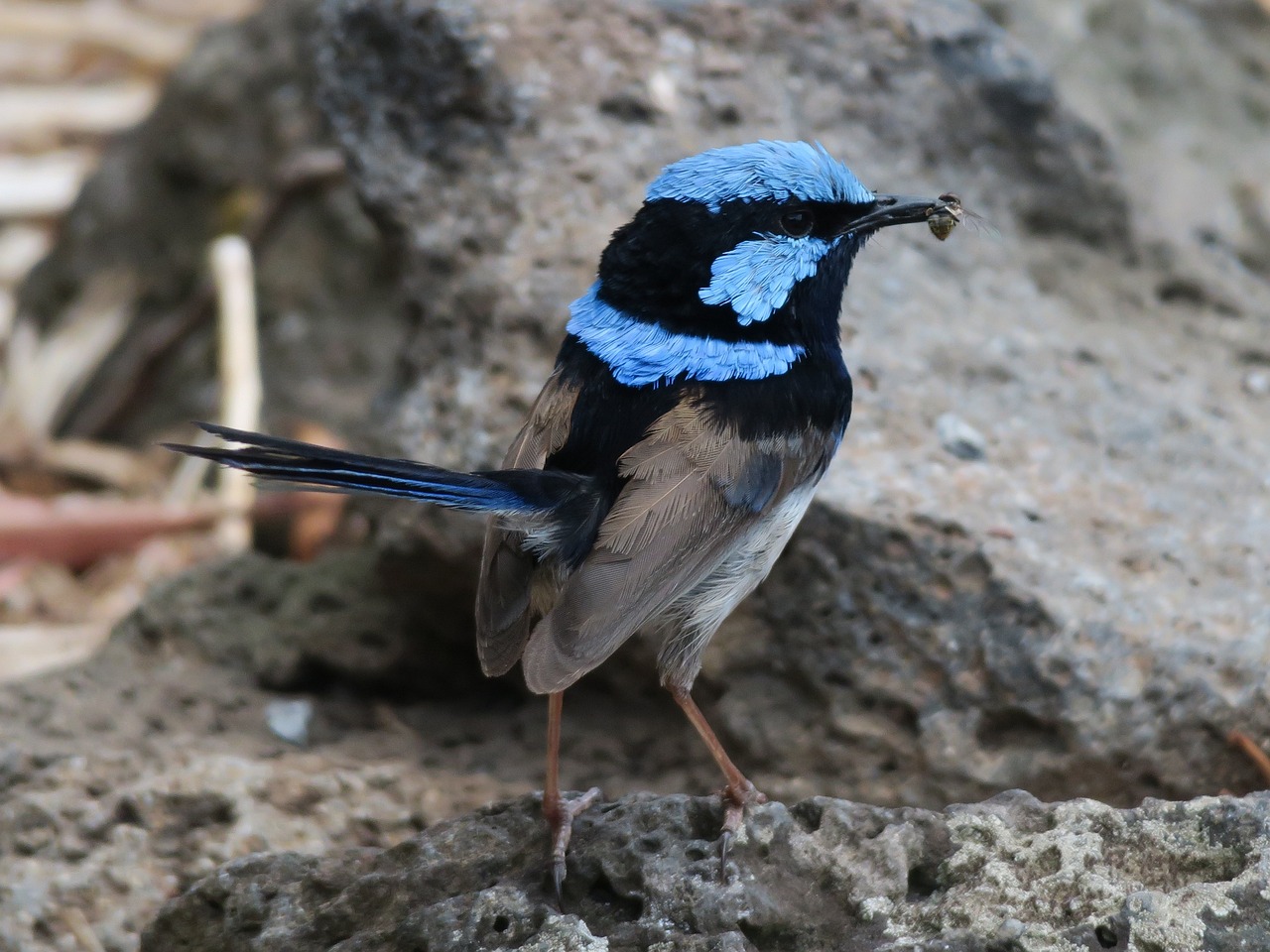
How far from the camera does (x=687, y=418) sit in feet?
11.0

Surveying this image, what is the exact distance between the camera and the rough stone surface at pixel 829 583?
9.34ft

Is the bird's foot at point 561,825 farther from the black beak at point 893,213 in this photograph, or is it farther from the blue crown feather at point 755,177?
the black beak at point 893,213

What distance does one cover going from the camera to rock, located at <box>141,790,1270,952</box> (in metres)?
2.59

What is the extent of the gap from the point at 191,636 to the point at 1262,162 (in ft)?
14.3

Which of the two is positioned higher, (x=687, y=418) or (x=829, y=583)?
(x=687, y=418)

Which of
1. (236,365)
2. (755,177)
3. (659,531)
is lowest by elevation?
(236,365)

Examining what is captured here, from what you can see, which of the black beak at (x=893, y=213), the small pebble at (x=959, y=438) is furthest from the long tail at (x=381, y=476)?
the small pebble at (x=959, y=438)

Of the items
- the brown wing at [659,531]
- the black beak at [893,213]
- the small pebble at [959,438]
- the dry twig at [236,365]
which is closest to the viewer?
the brown wing at [659,531]

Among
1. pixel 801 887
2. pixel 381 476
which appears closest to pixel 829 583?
pixel 801 887

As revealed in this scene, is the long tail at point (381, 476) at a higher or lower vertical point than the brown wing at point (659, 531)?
higher

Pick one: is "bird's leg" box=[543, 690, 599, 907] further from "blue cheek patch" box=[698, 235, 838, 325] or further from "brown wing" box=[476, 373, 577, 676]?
"blue cheek patch" box=[698, 235, 838, 325]

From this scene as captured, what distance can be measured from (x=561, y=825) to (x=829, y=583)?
111cm

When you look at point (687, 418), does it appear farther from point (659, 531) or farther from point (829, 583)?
point (829, 583)

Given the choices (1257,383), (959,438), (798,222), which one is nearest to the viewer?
(798,222)
